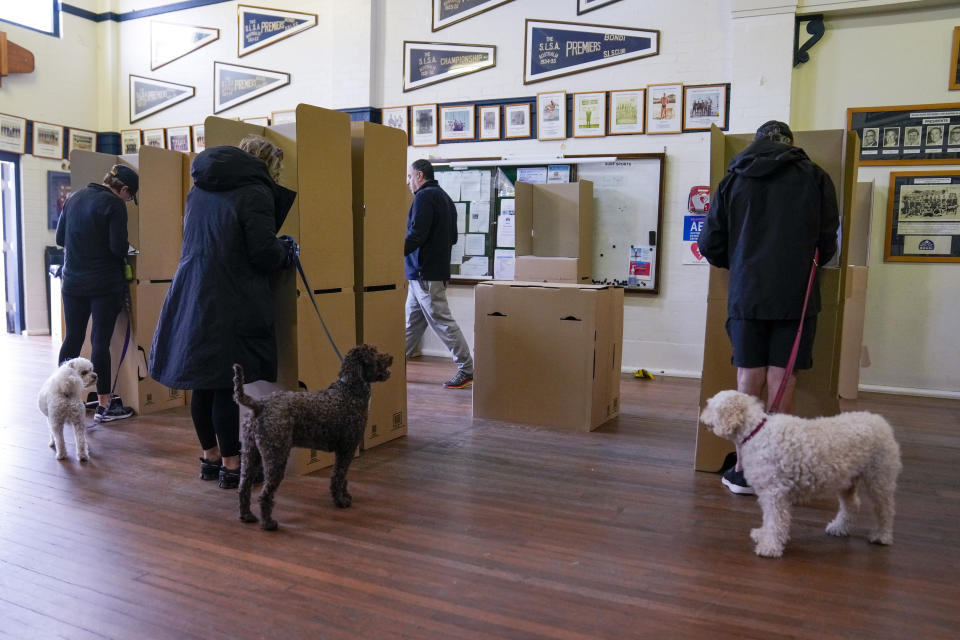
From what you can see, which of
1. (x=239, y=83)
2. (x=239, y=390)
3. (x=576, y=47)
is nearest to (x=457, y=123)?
(x=576, y=47)

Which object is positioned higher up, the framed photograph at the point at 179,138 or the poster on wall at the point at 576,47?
the poster on wall at the point at 576,47

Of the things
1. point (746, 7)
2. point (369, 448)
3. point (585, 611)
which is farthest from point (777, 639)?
point (746, 7)

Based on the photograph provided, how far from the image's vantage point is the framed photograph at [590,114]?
5.88m

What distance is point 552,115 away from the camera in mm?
6043

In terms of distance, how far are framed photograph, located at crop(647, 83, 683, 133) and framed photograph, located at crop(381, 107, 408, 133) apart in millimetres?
2267

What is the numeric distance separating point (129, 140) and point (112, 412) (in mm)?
5408

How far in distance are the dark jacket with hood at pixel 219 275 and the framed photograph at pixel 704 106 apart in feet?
12.8

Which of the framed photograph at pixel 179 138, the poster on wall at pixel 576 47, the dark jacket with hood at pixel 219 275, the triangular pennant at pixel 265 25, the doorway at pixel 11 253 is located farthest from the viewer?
the framed photograph at pixel 179 138

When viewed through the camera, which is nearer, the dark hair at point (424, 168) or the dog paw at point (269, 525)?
the dog paw at point (269, 525)

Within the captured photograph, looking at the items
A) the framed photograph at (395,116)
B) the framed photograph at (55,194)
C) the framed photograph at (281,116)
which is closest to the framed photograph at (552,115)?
the framed photograph at (395,116)

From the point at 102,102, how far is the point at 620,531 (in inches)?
332

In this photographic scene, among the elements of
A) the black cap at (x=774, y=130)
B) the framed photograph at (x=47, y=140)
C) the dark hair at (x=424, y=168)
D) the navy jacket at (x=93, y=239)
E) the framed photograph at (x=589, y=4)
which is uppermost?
the framed photograph at (x=589, y=4)

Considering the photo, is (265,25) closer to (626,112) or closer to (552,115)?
(552,115)

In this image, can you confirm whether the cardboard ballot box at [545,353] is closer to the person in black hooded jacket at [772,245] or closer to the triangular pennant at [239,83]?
the person in black hooded jacket at [772,245]
